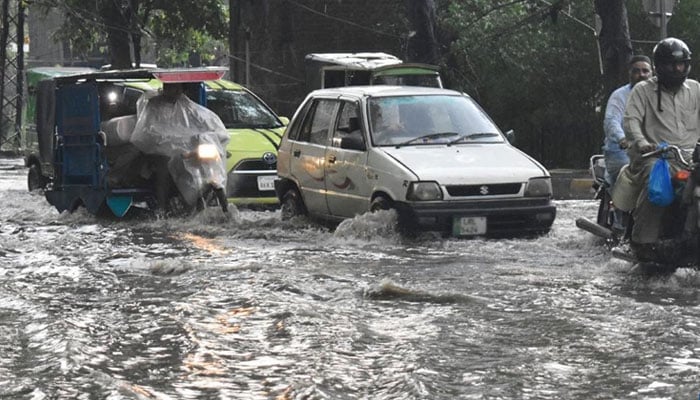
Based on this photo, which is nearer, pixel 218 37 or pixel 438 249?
pixel 438 249

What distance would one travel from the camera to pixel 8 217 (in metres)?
19.3

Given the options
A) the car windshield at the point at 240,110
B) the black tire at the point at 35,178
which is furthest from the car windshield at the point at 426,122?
the black tire at the point at 35,178

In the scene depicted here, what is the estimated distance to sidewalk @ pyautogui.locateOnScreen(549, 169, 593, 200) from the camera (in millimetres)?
22230

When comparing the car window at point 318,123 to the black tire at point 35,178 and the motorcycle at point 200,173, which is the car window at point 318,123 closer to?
the motorcycle at point 200,173

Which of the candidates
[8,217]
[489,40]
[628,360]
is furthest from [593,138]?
[628,360]

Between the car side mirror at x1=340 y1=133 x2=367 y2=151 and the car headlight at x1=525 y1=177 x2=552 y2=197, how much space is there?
5.61 feet

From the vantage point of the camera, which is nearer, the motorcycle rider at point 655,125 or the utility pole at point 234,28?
the motorcycle rider at point 655,125

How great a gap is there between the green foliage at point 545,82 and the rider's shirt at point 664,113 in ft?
55.3

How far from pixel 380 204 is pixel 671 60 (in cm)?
395

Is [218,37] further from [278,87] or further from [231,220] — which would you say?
[231,220]

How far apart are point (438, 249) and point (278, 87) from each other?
83.6ft

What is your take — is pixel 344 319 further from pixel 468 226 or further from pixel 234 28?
pixel 234 28

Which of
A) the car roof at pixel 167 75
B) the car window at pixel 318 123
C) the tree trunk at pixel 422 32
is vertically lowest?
the car window at pixel 318 123

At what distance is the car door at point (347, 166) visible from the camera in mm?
14609
